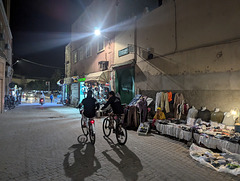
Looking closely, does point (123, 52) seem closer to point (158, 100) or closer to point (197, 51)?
point (158, 100)

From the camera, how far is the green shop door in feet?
41.0

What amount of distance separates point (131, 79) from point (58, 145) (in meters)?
7.82

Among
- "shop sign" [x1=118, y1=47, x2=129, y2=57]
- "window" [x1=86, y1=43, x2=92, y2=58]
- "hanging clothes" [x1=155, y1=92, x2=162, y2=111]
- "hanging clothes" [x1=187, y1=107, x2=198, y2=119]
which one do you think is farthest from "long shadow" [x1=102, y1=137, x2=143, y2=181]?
"window" [x1=86, y1=43, x2=92, y2=58]

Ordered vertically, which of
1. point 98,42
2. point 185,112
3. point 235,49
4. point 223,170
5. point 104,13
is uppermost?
point 104,13

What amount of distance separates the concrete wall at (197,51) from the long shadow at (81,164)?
5.44 metres

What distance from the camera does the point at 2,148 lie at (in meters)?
5.46

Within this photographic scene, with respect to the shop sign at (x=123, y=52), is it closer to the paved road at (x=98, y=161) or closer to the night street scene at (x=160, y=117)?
the night street scene at (x=160, y=117)

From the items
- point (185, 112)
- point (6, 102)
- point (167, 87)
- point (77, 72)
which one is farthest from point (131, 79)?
point (6, 102)

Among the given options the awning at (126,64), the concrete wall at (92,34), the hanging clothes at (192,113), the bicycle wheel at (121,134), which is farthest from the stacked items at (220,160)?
the concrete wall at (92,34)

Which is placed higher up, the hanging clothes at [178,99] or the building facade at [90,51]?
the building facade at [90,51]

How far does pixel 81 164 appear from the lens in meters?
4.34

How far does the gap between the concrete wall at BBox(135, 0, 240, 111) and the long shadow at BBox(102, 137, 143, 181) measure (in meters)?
4.37

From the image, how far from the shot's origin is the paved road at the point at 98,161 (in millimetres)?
3752

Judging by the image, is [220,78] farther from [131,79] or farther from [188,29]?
[131,79]
